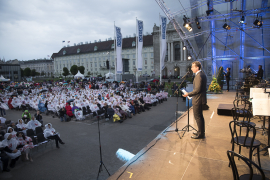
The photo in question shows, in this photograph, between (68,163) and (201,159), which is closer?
(201,159)

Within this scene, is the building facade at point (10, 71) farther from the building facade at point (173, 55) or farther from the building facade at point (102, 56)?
the building facade at point (173, 55)

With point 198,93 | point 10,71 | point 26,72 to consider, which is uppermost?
point 26,72

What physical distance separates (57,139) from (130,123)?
183 inches

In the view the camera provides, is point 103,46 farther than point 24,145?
Yes

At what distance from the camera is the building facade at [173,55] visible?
52.4m

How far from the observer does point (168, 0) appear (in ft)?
47.4

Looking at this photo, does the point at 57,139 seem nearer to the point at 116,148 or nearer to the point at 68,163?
the point at 68,163

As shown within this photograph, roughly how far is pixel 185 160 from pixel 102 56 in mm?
74798

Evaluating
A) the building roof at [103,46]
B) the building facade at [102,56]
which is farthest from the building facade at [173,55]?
the building roof at [103,46]

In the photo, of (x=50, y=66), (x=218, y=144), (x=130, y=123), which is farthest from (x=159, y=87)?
(x=50, y=66)

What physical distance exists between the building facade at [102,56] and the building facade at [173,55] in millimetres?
9694

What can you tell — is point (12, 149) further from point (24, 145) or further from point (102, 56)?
point (102, 56)

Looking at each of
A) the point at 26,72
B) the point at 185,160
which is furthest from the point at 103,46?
the point at 185,160

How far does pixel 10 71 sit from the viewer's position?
206 ft
